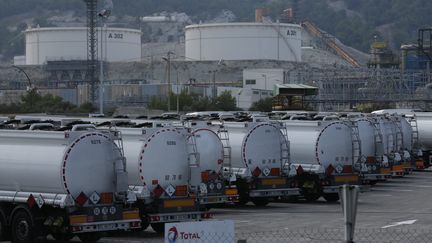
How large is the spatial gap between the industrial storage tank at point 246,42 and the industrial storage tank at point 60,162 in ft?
444

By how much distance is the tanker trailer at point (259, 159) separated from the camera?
109 ft

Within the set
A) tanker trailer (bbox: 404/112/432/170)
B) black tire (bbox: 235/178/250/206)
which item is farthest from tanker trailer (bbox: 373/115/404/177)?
black tire (bbox: 235/178/250/206)

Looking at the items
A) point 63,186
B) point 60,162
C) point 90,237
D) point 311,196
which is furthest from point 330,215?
point 60,162

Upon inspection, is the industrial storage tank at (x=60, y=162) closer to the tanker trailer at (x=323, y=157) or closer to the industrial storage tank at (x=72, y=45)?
the tanker trailer at (x=323, y=157)

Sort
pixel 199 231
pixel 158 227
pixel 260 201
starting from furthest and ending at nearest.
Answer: pixel 260 201 → pixel 158 227 → pixel 199 231

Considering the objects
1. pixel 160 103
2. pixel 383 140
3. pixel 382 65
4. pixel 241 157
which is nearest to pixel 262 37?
pixel 382 65

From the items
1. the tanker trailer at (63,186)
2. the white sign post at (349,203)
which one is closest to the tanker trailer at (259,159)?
the tanker trailer at (63,186)

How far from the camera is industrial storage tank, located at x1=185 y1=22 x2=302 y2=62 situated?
15988 centimetres

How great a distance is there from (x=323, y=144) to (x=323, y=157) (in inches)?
17.1

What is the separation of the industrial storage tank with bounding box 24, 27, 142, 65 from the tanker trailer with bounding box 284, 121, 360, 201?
11987 cm

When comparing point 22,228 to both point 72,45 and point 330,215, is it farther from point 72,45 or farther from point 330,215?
point 72,45

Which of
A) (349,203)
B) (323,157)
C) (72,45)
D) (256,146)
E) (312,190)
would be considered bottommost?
(312,190)

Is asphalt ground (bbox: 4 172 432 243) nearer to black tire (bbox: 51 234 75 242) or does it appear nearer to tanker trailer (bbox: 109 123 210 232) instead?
tanker trailer (bbox: 109 123 210 232)

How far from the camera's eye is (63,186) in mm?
23172
